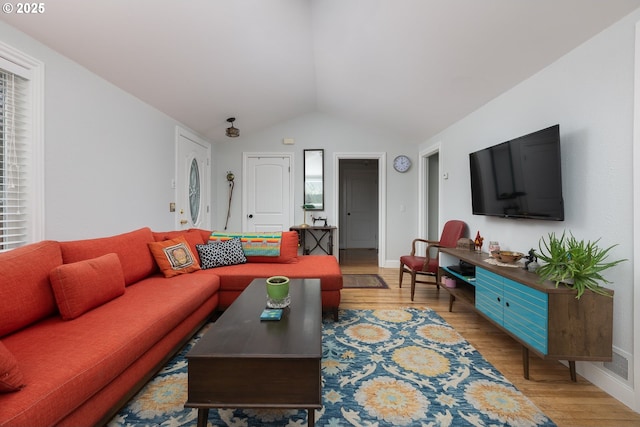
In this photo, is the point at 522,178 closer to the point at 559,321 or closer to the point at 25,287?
the point at 559,321

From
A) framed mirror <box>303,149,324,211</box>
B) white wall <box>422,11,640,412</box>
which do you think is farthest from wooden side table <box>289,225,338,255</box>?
white wall <box>422,11,640,412</box>

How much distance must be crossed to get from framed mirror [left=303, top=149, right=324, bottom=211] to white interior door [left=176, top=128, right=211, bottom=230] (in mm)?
1639

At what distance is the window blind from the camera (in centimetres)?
167

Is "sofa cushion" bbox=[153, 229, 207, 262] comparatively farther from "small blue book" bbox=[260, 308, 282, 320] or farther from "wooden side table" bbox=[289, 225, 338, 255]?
"wooden side table" bbox=[289, 225, 338, 255]

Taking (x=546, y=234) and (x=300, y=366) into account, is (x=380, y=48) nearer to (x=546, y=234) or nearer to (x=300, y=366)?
(x=546, y=234)

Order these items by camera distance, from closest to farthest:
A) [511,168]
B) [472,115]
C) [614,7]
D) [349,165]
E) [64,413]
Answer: [64,413] → [614,7] → [511,168] → [472,115] → [349,165]

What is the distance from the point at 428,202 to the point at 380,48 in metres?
2.92

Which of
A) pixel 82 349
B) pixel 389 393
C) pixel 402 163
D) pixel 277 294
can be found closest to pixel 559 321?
pixel 389 393

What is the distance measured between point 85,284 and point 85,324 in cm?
27

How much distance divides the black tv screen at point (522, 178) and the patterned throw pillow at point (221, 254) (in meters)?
2.59

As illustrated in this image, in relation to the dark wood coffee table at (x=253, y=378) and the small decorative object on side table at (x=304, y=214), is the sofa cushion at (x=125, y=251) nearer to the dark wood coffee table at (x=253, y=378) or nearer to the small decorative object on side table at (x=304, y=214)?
the dark wood coffee table at (x=253, y=378)

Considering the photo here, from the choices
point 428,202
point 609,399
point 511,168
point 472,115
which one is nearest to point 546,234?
point 511,168

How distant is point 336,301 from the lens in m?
2.54

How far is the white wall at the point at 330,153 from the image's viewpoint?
4.83m
